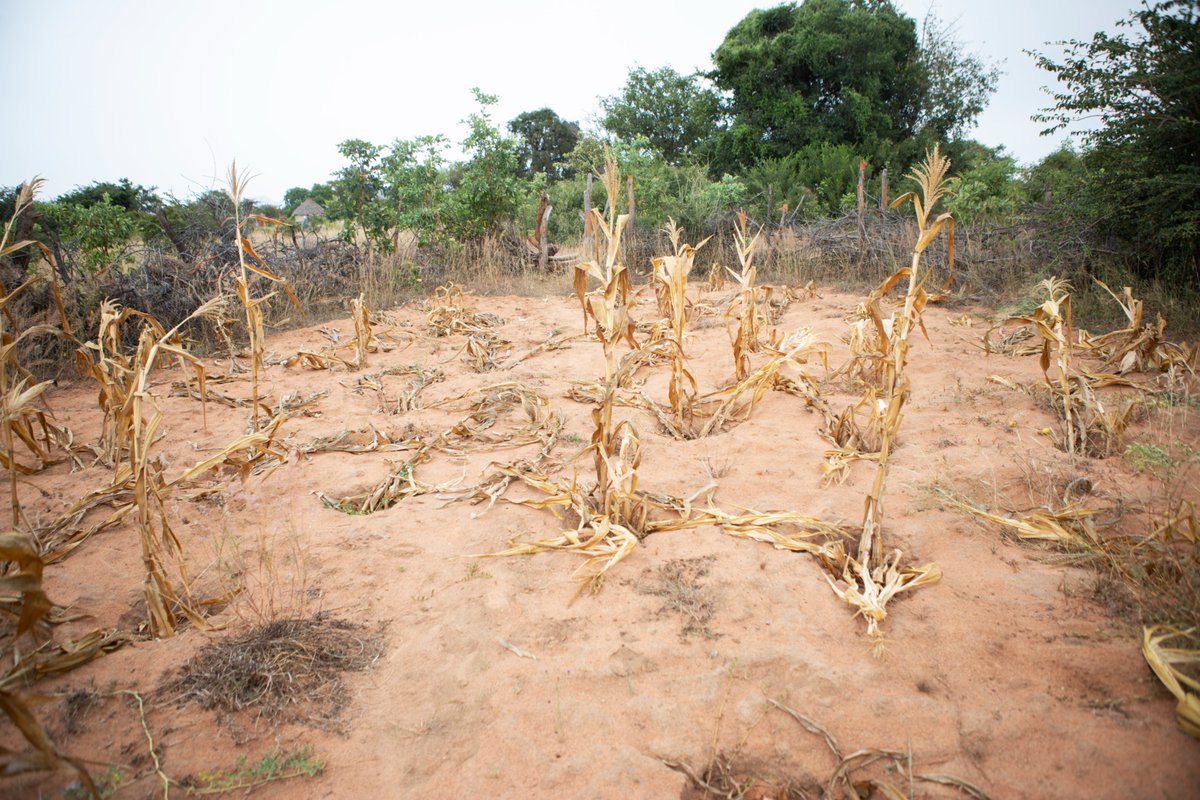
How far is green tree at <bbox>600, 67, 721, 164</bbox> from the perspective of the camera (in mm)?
20531

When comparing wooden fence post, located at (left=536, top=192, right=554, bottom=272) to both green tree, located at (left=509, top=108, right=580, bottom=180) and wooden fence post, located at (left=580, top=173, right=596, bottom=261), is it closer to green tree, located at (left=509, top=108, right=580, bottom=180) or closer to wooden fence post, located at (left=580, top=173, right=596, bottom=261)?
wooden fence post, located at (left=580, top=173, right=596, bottom=261)

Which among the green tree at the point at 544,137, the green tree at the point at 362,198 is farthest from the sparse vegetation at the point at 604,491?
the green tree at the point at 544,137

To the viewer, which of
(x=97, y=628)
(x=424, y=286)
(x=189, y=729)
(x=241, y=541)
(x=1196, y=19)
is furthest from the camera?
(x=424, y=286)

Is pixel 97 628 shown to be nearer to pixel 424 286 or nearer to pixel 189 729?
pixel 189 729

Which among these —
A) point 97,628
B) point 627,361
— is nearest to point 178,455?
point 97,628

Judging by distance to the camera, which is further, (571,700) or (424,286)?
(424,286)

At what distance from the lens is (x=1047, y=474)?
8.66 ft

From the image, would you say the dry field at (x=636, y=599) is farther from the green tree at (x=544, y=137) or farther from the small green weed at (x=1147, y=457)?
the green tree at (x=544, y=137)

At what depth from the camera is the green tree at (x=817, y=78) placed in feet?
56.7

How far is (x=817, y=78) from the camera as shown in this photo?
1795 cm

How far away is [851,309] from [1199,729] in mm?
6021

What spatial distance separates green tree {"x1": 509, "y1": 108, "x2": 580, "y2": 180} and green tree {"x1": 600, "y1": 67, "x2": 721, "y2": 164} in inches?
301

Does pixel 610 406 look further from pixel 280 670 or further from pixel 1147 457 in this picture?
pixel 1147 457

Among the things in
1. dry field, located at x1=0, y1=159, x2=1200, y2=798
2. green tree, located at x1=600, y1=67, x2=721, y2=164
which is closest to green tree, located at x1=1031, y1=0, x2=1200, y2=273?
dry field, located at x1=0, y1=159, x2=1200, y2=798
